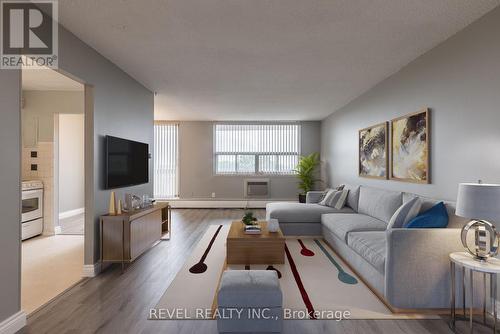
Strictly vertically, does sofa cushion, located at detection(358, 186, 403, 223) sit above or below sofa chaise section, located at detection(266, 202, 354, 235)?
above

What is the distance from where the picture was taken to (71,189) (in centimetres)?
709

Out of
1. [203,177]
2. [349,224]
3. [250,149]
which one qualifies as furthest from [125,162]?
[250,149]

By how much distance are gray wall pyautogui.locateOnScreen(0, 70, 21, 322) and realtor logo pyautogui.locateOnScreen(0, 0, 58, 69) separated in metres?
0.19

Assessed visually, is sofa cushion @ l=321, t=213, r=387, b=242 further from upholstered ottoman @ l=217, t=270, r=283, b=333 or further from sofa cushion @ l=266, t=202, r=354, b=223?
upholstered ottoman @ l=217, t=270, r=283, b=333

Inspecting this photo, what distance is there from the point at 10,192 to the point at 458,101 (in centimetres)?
438

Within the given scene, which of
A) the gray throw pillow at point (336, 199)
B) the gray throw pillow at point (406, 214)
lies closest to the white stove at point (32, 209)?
the gray throw pillow at point (336, 199)

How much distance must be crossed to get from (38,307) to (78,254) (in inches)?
65.0

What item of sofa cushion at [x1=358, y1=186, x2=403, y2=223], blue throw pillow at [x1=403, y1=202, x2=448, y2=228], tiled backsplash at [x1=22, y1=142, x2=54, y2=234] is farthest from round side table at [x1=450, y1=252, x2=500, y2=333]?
tiled backsplash at [x1=22, y1=142, x2=54, y2=234]

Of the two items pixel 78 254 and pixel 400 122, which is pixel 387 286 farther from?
pixel 78 254

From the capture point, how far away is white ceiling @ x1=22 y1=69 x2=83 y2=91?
169 inches

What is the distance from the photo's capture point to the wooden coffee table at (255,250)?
11.6ft

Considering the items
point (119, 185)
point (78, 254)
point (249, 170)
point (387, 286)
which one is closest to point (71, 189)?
point (78, 254)

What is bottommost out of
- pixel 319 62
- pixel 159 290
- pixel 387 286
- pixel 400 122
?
pixel 159 290

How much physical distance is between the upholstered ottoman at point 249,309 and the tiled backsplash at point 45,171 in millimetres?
4675
